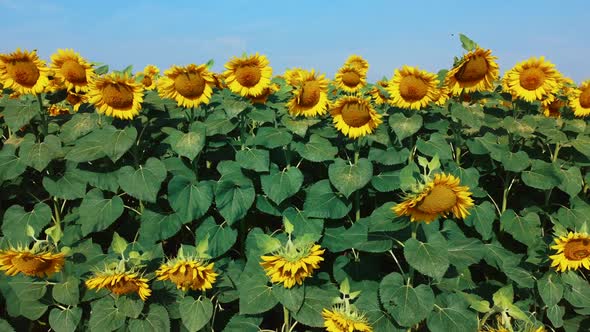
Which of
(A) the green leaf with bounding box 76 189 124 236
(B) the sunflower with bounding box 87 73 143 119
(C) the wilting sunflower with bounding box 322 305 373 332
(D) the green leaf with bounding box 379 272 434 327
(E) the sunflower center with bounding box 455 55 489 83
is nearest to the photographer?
(C) the wilting sunflower with bounding box 322 305 373 332

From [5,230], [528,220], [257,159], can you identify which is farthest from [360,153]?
[5,230]

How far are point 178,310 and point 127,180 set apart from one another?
0.91m

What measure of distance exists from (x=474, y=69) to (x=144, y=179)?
237 centimetres

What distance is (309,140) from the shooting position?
3492mm

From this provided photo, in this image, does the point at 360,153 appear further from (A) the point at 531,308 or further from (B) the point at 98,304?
(B) the point at 98,304

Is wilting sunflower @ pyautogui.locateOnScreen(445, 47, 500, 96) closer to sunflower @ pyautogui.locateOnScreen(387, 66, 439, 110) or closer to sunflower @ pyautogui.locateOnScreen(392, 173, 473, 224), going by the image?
sunflower @ pyautogui.locateOnScreen(387, 66, 439, 110)

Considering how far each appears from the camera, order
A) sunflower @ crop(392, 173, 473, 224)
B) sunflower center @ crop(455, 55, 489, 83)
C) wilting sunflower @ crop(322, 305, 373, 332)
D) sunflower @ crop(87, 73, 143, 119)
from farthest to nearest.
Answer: sunflower center @ crop(455, 55, 489, 83) < sunflower @ crop(87, 73, 143, 119) < wilting sunflower @ crop(322, 305, 373, 332) < sunflower @ crop(392, 173, 473, 224)

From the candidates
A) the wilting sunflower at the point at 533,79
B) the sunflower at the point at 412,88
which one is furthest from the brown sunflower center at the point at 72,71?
the wilting sunflower at the point at 533,79

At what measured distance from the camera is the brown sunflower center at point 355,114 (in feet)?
10.6

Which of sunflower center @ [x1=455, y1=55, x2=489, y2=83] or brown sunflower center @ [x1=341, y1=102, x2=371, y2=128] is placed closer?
brown sunflower center @ [x1=341, y1=102, x2=371, y2=128]

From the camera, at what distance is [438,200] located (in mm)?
2447

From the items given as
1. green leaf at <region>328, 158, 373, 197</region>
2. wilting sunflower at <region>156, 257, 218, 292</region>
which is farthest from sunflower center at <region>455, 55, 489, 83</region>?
wilting sunflower at <region>156, 257, 218, 292</region>

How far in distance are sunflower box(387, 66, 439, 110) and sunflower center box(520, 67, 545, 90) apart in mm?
972

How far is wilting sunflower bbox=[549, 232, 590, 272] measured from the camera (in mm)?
3094
